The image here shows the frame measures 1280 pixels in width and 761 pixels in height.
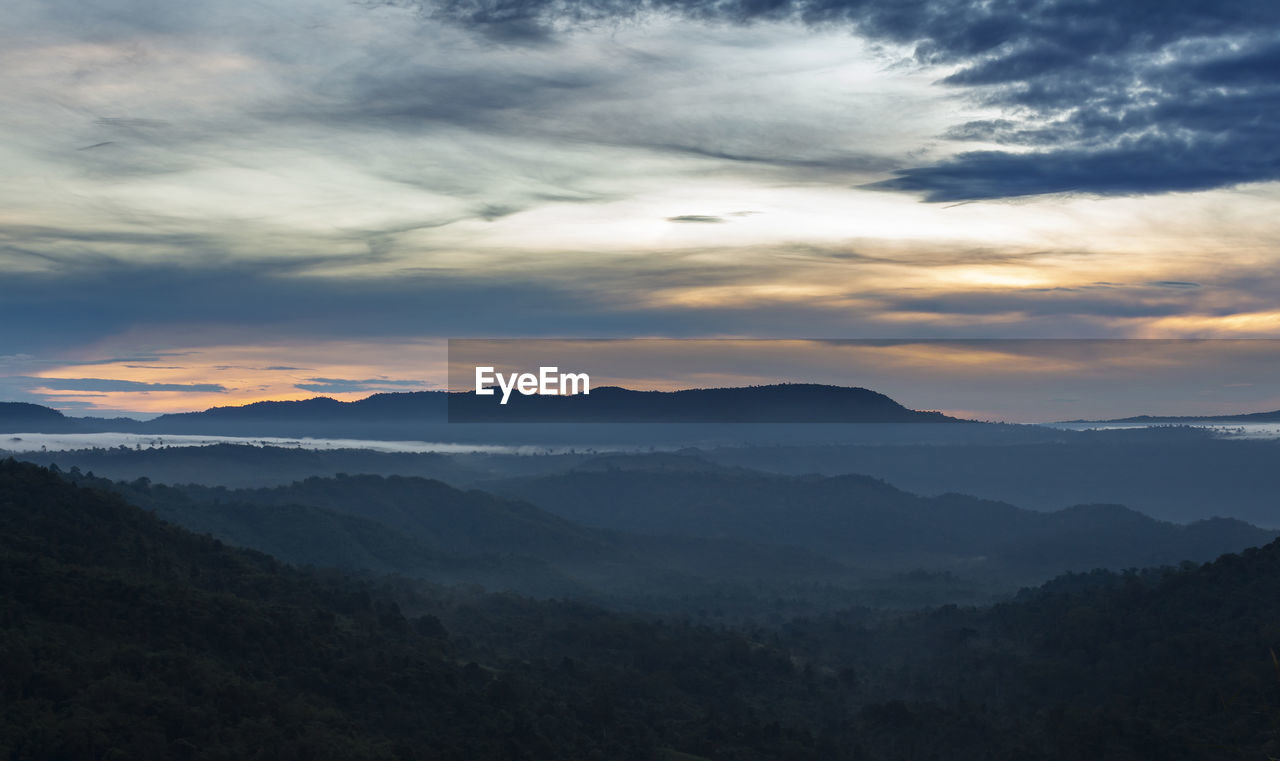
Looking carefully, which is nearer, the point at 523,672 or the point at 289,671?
the point at 289,671

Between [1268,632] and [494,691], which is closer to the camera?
[494,691]

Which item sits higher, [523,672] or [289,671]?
[289,671]

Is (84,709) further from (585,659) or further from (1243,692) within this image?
(1243,692)

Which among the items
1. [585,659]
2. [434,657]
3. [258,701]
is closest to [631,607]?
[585,659]

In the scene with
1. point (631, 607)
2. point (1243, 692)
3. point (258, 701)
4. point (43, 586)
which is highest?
point (43, 586)

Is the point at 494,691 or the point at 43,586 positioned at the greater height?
the point at 43,586

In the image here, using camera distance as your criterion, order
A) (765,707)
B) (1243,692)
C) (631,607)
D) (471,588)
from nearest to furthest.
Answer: (1243,692) < (765,707) < (471,588) < (631,607)

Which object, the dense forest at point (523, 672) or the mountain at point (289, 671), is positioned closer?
the mountain at point (289, 671)

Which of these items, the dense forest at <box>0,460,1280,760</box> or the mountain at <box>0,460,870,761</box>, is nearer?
the mountain at <box>0,460,870,761</box>
